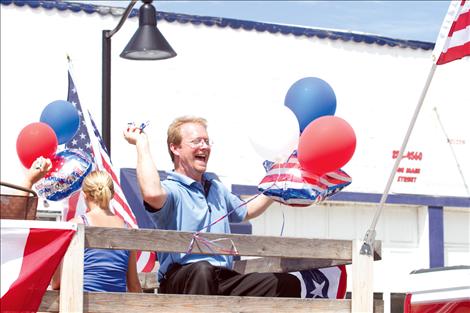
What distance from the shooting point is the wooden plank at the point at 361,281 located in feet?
20.2

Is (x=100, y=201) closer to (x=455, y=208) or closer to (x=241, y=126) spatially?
(x=241, y=126)

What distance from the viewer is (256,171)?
14.3 meters

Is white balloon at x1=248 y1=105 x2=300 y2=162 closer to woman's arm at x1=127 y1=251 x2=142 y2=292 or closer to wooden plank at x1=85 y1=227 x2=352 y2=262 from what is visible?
wooden plank at x1=85 y1=227 x2=352 y2=262

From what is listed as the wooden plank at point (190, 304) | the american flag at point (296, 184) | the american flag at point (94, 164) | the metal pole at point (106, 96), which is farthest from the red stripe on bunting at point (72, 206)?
the wooden plank at point (190, 304)

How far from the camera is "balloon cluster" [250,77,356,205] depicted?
6273mm

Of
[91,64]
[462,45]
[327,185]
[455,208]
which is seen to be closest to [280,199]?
[327,185]

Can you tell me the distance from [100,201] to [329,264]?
1.43 metres

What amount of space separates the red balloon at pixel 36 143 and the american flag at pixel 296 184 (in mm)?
2088

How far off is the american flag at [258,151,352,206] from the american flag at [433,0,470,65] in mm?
1033

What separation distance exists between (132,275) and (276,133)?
126 cm

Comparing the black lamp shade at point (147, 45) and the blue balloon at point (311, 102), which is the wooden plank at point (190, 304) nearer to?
the blue balloon at point (311, 102)

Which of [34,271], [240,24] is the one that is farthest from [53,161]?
[240,24]

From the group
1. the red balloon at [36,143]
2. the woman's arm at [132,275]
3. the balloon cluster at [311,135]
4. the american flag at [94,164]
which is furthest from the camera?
the american flag at [94,164]

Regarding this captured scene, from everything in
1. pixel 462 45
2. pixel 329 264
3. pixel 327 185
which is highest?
pixel 462 45
